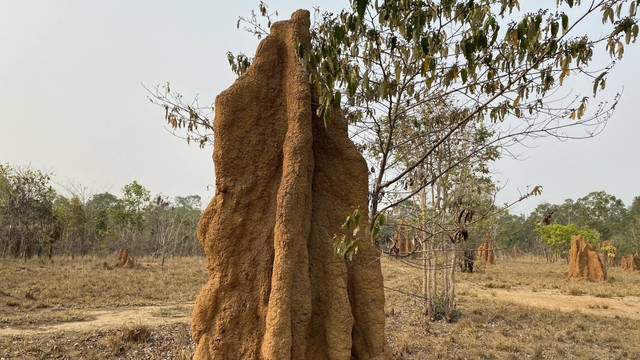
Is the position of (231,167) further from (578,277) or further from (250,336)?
(578,277)

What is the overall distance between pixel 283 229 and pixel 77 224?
26.8 m

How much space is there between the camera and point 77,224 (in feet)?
86.6

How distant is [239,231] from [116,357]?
3934 mm

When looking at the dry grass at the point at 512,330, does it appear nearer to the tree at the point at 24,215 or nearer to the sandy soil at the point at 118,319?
the sandy soil at the point at 118,319

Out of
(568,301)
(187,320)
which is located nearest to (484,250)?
(187,320)

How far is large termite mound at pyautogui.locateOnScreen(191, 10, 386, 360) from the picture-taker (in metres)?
3.36

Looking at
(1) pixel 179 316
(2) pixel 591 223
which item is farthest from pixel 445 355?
(2) pixel 591 223

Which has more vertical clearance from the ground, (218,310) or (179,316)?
(218,310)

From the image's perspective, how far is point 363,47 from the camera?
12.7 feet

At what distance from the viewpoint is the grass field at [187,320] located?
670 centimetres

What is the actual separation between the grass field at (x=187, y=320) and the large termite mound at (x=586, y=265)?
3539mm

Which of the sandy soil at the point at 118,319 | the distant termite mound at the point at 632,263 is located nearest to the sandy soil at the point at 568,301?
the sandy soil at the point at 118,319

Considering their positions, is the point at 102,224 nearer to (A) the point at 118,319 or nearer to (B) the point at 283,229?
(A) the point at 118,319

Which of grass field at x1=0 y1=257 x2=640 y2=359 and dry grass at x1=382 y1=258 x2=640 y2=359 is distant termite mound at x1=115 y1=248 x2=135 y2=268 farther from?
dry grass at x1=382 y1=258 x2=640 y2=359
